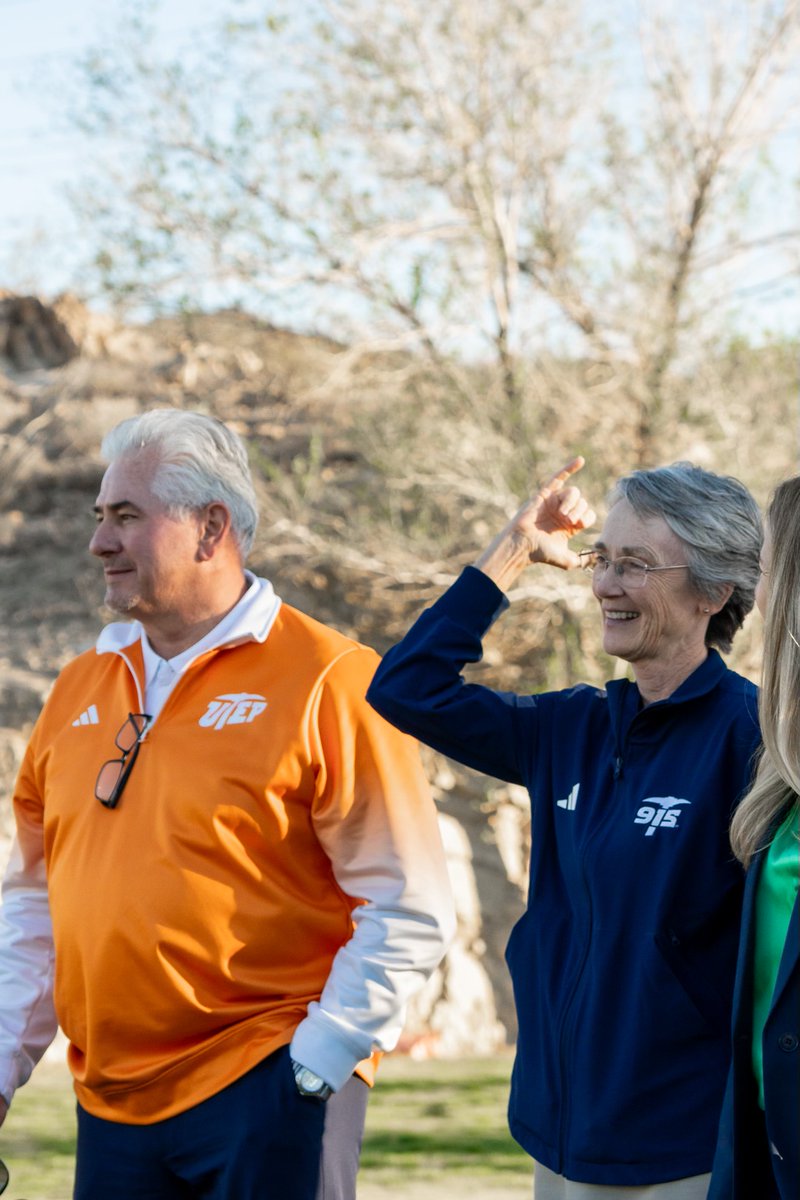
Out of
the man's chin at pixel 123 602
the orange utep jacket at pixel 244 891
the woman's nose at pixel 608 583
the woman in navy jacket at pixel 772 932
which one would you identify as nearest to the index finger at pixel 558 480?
the woman's nose at pixel 608 583

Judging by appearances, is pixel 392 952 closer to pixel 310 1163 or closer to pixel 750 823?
pixel 310 1163

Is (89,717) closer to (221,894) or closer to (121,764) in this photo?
(121,764)

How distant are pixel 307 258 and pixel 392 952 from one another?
929cm

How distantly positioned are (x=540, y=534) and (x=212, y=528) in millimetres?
738

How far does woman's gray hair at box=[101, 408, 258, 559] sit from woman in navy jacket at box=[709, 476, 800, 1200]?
135 cm

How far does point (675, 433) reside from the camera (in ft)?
36.2

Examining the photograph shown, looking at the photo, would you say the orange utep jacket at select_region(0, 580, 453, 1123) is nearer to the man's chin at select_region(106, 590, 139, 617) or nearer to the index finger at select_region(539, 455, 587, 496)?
the man's chin at select_region(106, 590, 139, 617)

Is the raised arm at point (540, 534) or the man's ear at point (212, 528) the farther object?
the man's ear at point (212, 528)

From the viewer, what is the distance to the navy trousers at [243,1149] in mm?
2592

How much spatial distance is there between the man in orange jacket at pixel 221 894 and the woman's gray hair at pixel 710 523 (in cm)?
70

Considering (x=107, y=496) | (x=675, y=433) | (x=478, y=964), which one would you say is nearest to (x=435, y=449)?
(x=675, y=433)

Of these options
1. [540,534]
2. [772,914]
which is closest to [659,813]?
[772,914]

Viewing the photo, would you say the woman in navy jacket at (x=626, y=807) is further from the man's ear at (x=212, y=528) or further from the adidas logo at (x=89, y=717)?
the adidas logo at (x=89, y=717)

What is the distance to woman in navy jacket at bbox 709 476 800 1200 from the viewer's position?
196 centimetres
